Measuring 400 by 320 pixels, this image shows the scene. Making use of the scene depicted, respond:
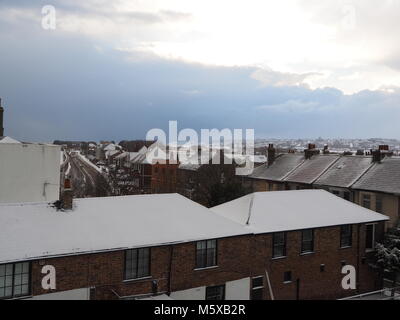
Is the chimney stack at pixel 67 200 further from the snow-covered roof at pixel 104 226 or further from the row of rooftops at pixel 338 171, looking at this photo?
the row of rooftops at pixel 338 171

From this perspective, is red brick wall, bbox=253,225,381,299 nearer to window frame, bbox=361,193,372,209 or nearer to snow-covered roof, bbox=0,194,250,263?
snow-covered roof, bbox=0,194,250,263

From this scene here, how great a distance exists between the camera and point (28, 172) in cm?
2556

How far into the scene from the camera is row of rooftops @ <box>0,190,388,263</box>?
48.7 feet

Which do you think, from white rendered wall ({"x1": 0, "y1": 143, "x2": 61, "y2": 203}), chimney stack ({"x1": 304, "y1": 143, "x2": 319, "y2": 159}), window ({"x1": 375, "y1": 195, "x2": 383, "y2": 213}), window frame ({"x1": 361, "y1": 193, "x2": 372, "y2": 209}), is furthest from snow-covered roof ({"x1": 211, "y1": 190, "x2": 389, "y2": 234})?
chimney stack ({"x1": 304, "y1": 143, "x2": 319, "y2": 159})

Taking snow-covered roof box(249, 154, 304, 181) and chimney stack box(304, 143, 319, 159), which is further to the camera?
chimney stack box(304, 143, 319, 159)

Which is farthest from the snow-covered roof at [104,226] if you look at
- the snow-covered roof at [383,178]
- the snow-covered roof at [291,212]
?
the snow-covered roof at [383,178]

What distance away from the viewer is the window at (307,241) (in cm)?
2212

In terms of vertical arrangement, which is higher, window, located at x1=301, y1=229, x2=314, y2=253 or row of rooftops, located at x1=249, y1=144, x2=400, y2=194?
row of rooftops, located at x1=249, y1=144, x2=400, y2=194

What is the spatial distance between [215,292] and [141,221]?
4971 mm

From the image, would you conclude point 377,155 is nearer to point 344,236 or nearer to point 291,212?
point 344,236

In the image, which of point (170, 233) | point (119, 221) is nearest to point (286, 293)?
point (170, 233)

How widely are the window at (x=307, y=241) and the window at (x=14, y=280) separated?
14.5 meters

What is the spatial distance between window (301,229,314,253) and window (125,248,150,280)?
9710 mm
